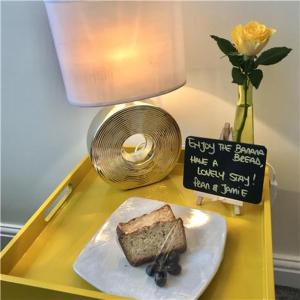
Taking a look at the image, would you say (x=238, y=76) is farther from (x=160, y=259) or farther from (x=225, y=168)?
(x=160, y=259)

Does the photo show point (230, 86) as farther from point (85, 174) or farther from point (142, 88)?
point (85, 174)

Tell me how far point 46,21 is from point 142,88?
52 cm

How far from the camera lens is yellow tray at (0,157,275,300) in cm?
70

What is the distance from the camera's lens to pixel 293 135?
1097 mm

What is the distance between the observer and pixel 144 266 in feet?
2.49

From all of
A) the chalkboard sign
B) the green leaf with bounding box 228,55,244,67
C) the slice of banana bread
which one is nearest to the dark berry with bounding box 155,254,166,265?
the slice of banana bread

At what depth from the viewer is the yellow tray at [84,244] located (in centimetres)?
70

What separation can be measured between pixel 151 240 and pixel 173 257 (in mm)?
63

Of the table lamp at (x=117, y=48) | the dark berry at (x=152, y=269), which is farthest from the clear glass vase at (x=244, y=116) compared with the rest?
the dark berry at (x=152, y=269)

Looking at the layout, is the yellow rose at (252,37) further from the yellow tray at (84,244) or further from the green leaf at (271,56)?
the yellow tray at (84,244)

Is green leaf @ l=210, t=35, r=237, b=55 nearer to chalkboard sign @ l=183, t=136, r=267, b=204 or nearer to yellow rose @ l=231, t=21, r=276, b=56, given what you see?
yellow rose @ l=231, t=21, r=276, b=56

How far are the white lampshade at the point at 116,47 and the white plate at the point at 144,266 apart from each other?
1.03 ft

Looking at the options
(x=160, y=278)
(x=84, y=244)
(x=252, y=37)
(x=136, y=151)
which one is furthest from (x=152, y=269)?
(x=252, y=37)

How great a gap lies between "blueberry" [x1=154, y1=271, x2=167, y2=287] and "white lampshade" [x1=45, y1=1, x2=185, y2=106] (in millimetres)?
385
